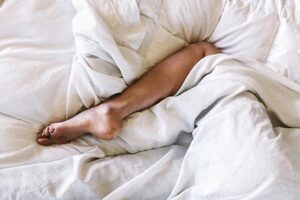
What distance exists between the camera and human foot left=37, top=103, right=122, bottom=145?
961 millimetres

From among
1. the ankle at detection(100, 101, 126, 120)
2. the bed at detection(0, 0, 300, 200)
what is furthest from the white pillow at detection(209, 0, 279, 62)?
the ankle at detection(100, 101, 126, 120)

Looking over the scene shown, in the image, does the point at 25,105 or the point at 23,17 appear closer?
the point at 25,105

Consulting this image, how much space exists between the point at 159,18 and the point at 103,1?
183 mm

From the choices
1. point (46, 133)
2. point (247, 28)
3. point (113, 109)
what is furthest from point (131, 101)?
point (247, 28)

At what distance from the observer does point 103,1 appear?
104cm

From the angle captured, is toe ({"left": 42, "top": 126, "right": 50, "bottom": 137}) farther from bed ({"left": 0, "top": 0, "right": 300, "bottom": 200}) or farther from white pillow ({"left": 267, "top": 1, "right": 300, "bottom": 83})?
white pillow ({"left": 267, "top": 1, "right": 300, "bottom": 83})

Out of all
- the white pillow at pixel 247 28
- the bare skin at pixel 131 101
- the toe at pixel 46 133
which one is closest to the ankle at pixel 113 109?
the bare skin at pixel 131 101

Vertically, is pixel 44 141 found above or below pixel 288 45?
below

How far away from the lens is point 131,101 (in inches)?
39.9

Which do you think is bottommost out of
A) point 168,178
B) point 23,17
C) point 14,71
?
point 168,178

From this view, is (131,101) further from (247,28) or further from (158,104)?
(247,28)

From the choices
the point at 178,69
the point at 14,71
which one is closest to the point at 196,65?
the point at 178,69

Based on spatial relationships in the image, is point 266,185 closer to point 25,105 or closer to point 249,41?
point 249,41

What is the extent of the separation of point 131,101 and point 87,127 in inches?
5.7
